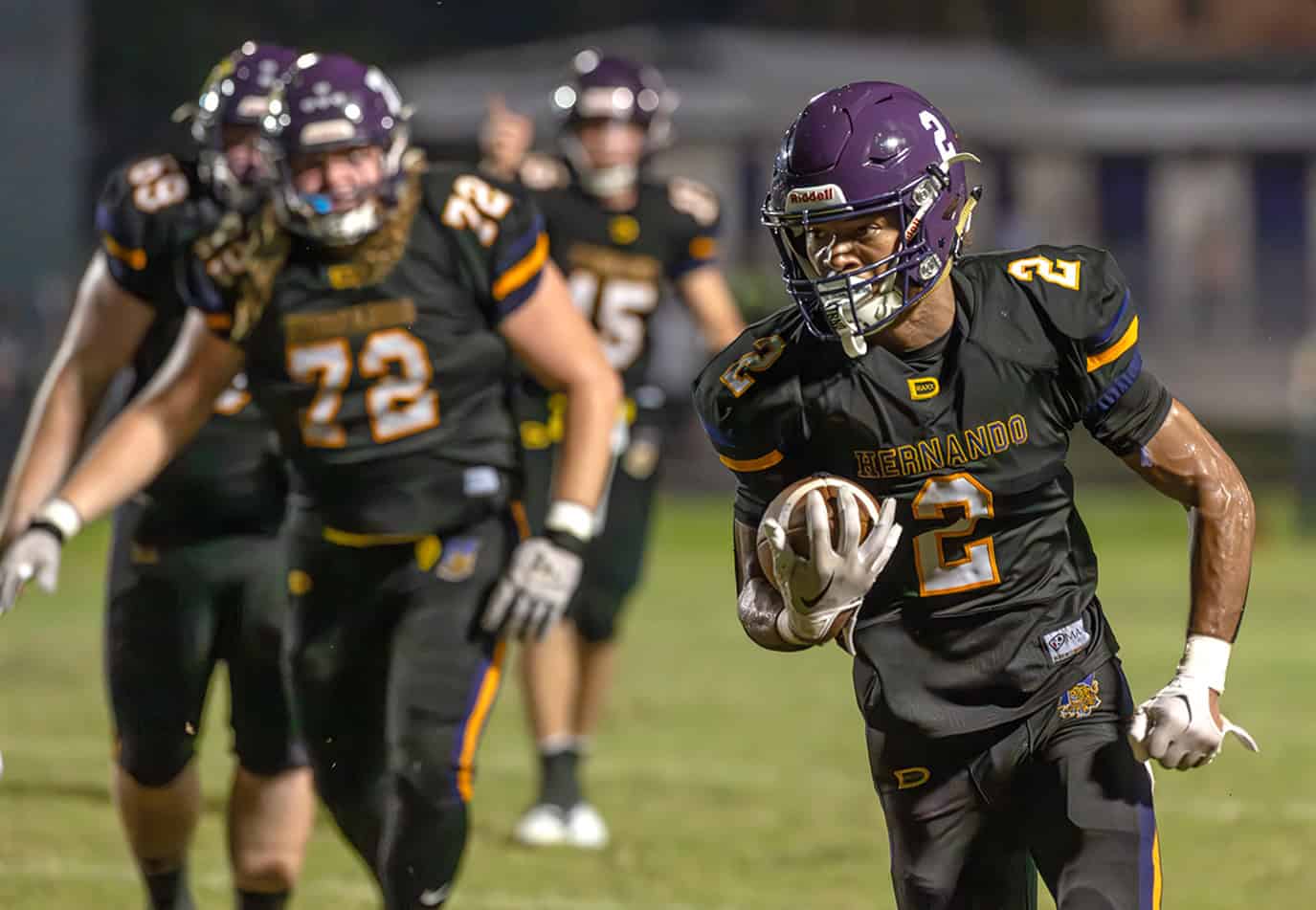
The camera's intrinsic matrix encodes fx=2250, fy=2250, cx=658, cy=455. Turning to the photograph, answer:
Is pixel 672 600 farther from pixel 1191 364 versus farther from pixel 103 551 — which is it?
pixel 1191 364

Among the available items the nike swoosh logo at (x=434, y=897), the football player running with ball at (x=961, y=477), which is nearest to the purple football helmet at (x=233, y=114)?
the nike swoosh logo at (x=434, y=897)

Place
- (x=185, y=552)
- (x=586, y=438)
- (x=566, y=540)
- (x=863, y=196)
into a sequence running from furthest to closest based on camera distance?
1. (x=185, y=552)
2. (x=586, y=438)
3. (x=566, y=540)
4. (x=863, y=196)

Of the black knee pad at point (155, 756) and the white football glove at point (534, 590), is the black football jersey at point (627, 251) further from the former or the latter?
the white football glove at point (534, 590)

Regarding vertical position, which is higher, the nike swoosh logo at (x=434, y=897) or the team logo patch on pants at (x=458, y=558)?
the team logo patch on pants at (x=458, y=558)

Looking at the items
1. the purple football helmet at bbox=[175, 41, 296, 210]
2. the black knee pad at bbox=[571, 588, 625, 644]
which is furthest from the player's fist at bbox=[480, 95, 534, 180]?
the purple football helmet at bbox=[175, 41, 296, 210]

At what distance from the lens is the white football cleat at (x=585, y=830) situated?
6352mm

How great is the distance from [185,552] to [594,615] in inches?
85.0

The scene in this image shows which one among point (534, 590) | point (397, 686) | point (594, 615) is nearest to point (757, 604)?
point (534, 590)

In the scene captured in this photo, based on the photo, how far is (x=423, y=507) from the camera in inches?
181

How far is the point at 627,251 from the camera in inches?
281

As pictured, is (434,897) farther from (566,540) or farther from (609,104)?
(609,104)

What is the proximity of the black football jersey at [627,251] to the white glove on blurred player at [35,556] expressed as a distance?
116 inches

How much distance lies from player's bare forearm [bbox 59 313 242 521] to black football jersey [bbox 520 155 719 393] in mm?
2529

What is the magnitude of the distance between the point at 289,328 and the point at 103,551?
457 inches
